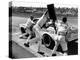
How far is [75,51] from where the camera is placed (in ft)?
21.5

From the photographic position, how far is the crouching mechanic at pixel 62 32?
6.15 metres

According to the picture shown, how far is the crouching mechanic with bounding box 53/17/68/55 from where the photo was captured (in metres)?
6.15

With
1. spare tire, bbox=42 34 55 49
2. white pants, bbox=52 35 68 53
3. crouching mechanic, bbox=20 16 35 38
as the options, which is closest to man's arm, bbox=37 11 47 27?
crouching mechanic, bbox=20 16 35 38

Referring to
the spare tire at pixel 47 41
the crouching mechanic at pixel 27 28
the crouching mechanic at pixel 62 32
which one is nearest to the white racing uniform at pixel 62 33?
the crouching mechanic at pixel 62 32

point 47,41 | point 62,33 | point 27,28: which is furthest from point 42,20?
point 62,33

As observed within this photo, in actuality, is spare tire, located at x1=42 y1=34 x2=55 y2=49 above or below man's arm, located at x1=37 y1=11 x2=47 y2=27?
below

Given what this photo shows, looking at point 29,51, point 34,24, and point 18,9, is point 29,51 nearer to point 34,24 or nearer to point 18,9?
point 34,24

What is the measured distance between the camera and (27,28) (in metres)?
5.96

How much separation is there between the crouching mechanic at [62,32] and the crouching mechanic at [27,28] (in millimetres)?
802

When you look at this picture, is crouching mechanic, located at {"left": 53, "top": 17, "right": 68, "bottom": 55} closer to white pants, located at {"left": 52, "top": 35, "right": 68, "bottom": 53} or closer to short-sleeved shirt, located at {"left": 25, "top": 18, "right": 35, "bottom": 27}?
white pants, located at {"left": 52, "top": 35, "right": 68, "bottom": 53}

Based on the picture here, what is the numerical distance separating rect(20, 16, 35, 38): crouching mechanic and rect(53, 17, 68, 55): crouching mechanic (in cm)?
80

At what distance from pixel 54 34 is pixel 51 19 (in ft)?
1.53

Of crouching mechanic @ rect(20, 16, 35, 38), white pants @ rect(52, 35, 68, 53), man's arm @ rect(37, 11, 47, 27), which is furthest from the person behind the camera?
white pants @ rect(52, 35, 68, 53)

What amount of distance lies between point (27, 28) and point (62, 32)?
43.4 inches
